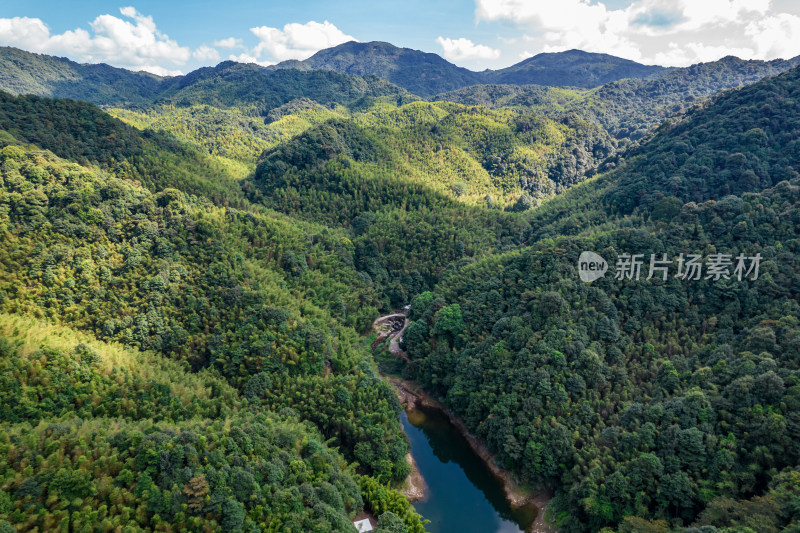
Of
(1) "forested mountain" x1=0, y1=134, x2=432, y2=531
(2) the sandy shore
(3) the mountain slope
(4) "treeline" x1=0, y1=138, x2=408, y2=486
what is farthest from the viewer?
(3) the mountain slope

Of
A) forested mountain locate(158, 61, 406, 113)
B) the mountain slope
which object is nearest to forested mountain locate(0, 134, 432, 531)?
forested mountain locate(158, 61, 406, 113)

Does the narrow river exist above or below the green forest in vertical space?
below

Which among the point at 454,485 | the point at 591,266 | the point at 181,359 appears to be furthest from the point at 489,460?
the point at 181,359

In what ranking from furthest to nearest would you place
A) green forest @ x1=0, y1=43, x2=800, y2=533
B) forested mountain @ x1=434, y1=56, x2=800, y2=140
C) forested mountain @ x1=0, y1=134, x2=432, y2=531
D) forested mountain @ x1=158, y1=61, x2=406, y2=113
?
forested mountain @ x1=158, y1=61, x2=406, y2=113 < forested mountain @ x1=434, y1=56, x2=800, y2=140 < green forest @ x1=0, y1=43, x2=800, y2=533 < forested mountain @ x1=0, y1=134, x2=432, y2=531

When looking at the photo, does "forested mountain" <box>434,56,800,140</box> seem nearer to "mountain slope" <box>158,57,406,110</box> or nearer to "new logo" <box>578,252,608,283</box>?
"mountain slope" <box>158,57,406,110</box>

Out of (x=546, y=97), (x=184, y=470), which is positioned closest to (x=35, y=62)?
(x=546, y=97)

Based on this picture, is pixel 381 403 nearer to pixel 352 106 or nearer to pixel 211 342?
pixel 211 342
